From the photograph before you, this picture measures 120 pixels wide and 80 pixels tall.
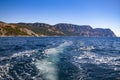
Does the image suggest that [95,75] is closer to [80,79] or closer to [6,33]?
[80,79]

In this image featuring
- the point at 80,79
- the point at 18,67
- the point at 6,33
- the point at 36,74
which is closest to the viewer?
the point at 80,79

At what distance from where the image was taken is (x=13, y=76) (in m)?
13.3

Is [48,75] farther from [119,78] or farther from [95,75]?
[119,78]

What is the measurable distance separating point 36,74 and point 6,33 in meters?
163

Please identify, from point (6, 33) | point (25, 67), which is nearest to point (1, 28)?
point (6, 33)

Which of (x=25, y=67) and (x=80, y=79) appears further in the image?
(x=25, y=67)

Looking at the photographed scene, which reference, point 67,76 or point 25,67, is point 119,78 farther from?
point 25,67

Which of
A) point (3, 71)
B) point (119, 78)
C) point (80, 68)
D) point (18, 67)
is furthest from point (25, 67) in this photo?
point (119, 78)

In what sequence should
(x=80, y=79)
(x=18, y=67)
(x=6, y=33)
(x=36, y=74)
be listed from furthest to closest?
(x=6, y=33) → (x=18, y=67) → (x=36, y=74) → (x=80, y=79)

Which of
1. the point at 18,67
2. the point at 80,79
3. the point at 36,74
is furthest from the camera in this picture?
the point at 18,67

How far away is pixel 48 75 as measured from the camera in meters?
13.6

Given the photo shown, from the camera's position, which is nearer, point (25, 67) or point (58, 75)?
point (58, 75)

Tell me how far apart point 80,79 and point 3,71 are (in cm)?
542

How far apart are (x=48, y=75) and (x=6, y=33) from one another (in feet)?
538
